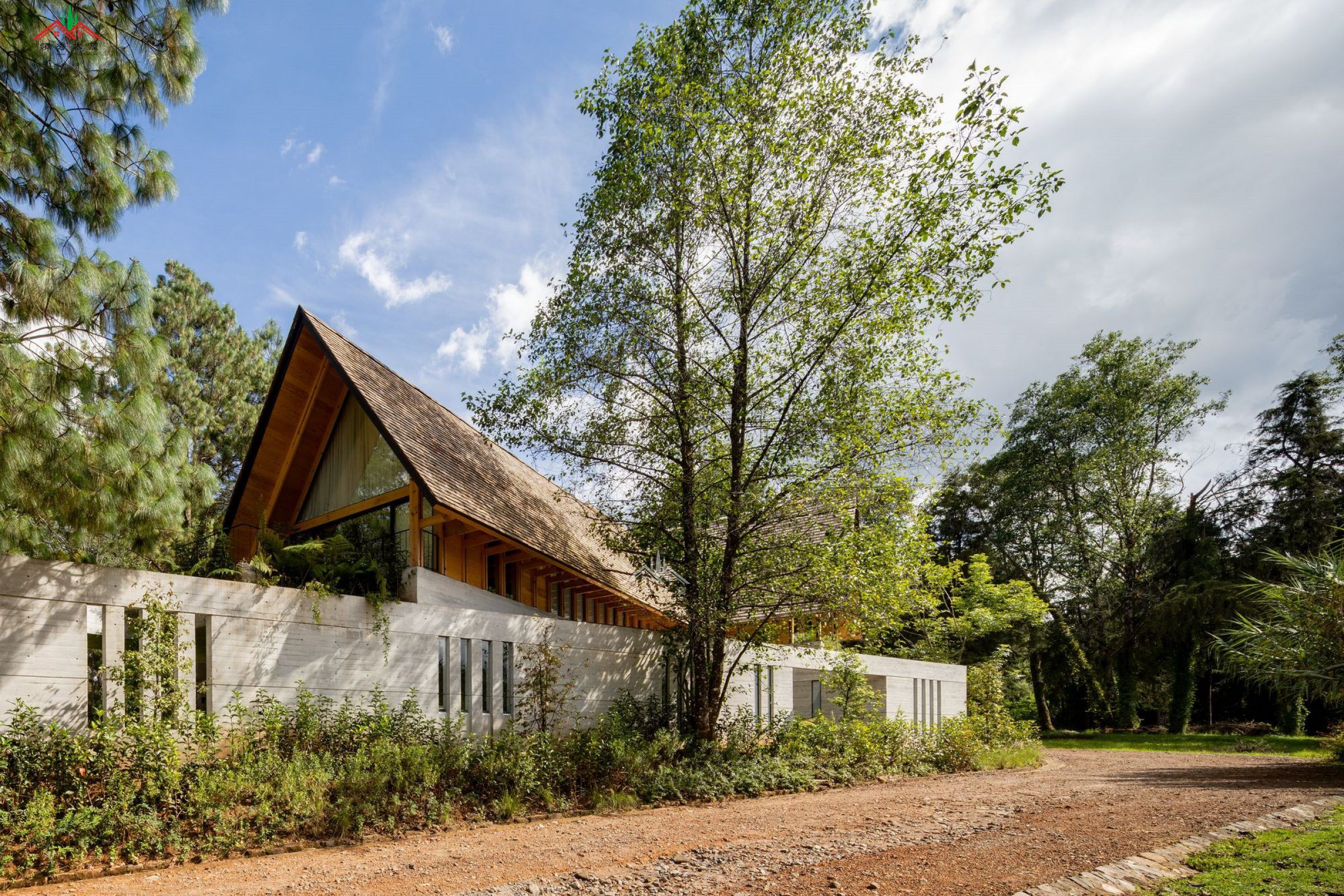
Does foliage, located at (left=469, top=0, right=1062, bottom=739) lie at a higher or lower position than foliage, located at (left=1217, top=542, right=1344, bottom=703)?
higher

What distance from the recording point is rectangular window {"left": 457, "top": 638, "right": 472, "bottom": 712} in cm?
1021

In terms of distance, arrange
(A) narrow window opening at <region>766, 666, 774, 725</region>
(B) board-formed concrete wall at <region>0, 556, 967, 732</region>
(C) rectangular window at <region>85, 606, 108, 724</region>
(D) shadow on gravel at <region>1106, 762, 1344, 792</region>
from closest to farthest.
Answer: (B) board-formed concrete wall at <region>0, 556, 967, 732</region>
(C) rectangular window at <region>85, 606, 108, 724</region>
(D) shadow on gravel at <region>1106, 762, 1344, 792</region>
(A) narrow window opening at <region>766, 666, 774, 725</region>

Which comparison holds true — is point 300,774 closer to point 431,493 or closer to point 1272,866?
point 431,493

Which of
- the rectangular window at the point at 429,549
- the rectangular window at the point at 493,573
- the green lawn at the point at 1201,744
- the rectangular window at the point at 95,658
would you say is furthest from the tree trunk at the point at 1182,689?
the rectangular window at the point at 95,658

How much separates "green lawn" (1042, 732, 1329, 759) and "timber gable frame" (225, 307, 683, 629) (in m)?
15.9

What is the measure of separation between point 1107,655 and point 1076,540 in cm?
485

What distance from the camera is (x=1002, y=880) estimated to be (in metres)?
5.58

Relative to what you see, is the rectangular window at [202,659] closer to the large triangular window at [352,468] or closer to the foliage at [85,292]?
the foliage at [85,292]

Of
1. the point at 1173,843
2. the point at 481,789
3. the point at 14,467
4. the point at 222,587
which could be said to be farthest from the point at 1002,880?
the point at 14,467

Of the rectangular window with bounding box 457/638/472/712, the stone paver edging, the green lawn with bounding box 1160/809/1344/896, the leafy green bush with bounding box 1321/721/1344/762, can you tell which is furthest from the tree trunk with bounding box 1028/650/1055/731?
the rectangular window with bounding box 457/638/472/712

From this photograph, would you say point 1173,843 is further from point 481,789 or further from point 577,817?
point 481,789

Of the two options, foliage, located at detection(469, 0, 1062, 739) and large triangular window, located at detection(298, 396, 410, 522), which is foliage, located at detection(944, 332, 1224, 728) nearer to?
foliage, located at detection(469, 0, 1062, 739)

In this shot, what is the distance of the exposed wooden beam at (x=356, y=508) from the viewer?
13555mm

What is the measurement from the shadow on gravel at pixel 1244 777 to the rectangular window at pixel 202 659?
12130mm
